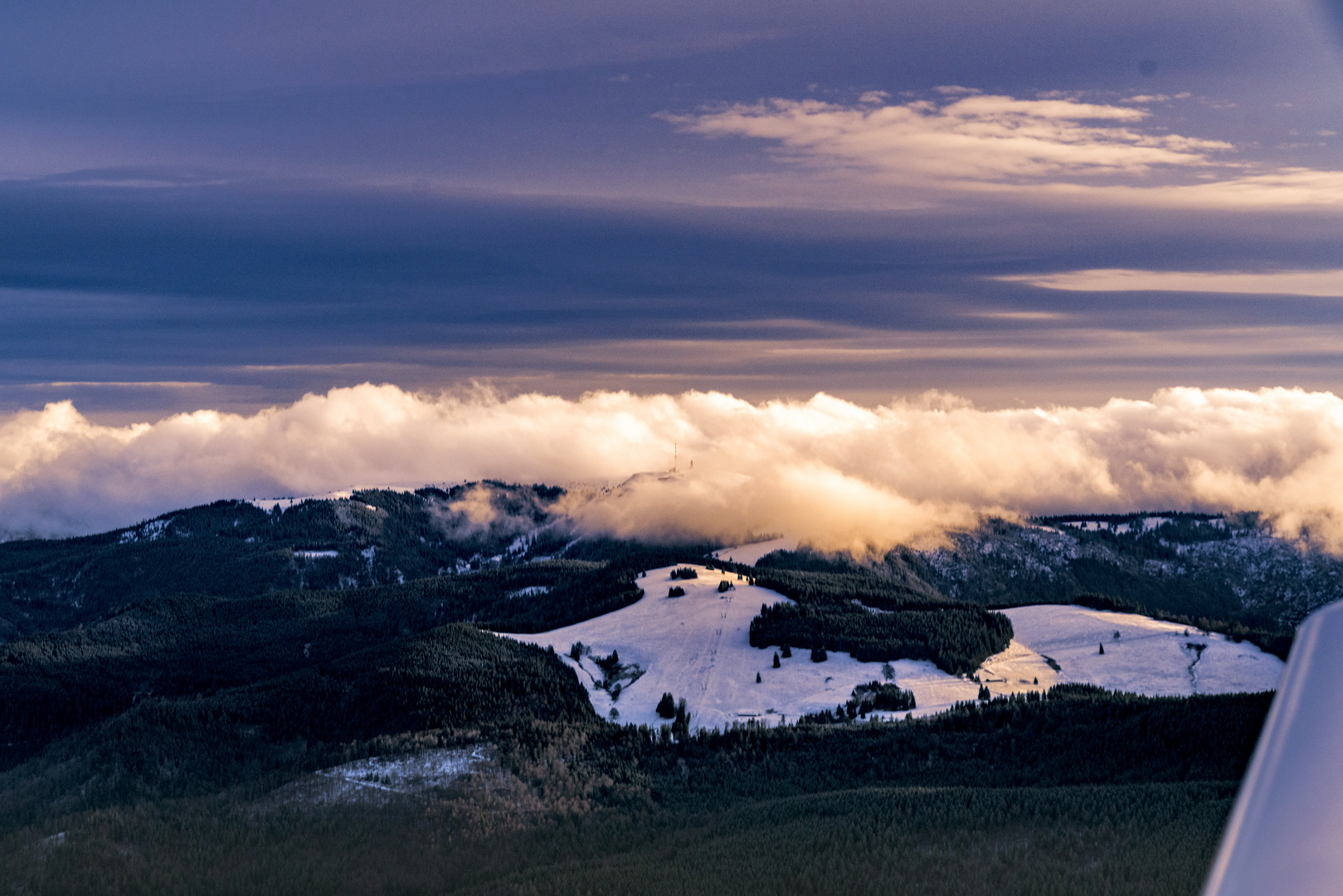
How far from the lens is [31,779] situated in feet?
620

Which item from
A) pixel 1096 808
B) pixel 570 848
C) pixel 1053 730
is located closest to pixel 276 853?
pixel 570 848

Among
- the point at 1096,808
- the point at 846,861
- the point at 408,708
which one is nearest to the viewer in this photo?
the point at 846,861

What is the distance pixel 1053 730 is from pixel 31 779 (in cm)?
18127

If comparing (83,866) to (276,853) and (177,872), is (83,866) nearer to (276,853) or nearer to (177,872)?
(177,872)

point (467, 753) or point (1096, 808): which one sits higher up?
point (1096, 808)

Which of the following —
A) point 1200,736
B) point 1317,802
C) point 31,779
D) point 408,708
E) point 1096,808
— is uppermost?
point 1317,802

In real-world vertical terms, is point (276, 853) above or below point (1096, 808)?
below

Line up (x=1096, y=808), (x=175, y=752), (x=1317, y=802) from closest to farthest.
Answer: (x=1317, y=802), (x=1096, y=808), (x=175, y=752)

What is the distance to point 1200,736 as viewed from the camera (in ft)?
429

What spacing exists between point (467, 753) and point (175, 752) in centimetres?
5846

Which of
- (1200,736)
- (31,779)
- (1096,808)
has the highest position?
(1096,808)

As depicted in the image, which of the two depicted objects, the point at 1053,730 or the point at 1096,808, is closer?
the point at 1096,808

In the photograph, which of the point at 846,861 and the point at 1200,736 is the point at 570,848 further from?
the point at 1200,736

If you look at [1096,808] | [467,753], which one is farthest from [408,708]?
[1096,808]
